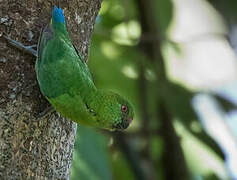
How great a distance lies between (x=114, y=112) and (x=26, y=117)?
0.59 meters

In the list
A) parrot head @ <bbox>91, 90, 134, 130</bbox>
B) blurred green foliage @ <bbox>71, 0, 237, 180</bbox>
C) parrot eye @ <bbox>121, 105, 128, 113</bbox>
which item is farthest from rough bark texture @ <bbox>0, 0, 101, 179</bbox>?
blurred green foliage @ <bbox>71, 0, 237, 180</bbox>

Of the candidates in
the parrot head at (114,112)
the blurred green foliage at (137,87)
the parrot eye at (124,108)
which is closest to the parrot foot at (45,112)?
the parrot head at (114,112)

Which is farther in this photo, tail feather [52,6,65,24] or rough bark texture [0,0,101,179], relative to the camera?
tail feather [52,6,65,24]

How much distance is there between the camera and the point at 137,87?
17.3ft

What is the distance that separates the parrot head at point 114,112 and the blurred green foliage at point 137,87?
57.9 inches

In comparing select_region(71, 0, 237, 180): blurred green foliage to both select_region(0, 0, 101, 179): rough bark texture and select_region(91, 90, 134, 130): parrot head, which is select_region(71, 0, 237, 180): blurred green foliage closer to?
select_region(91, 90, 134, 130): parrot head

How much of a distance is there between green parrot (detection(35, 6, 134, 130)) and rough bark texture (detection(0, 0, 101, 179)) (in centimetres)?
7

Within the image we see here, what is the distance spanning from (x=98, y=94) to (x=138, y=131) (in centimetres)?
262

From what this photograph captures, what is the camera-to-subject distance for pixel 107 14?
18.1ft

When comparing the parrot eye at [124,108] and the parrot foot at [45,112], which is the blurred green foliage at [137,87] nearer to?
the parrot eye at [124,108]

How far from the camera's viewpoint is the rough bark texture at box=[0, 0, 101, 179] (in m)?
2.51

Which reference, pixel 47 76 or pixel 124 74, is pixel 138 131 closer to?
pixel 124 74

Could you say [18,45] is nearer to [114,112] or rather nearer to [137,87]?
[114,112]

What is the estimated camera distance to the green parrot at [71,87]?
9.26 feet
